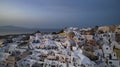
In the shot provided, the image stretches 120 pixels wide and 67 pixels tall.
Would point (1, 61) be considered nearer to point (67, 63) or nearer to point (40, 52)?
point (40, 52)

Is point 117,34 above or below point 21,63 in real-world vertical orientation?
above

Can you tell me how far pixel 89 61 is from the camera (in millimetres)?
19531

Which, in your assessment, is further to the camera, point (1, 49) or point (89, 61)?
point (1, 49)

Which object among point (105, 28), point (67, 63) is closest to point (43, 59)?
point (67, 63)

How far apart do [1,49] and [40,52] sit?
6.41 metres

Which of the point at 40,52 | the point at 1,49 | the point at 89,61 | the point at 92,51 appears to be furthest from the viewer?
the point at 1,49

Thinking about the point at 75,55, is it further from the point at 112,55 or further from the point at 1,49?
the point at 1,49

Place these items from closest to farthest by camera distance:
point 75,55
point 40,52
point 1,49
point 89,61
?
point 89,61, point 75,55, point 40,52, point 1,49

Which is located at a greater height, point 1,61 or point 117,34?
point 117,34

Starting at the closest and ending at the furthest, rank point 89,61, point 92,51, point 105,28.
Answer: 1. point 89,61
2. point 92,51
3. point 105,28

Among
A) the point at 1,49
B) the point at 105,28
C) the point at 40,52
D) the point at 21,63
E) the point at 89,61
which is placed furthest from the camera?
the point at 105,28

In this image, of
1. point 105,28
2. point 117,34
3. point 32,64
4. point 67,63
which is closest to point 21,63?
point 32,64

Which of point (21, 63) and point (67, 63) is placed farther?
point (21, 63)

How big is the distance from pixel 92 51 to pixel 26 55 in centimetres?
811
